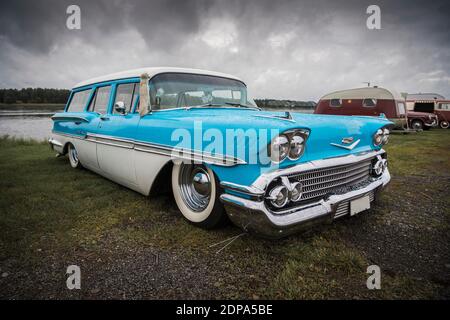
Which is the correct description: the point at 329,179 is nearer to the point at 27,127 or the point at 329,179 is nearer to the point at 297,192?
the point at 297,192

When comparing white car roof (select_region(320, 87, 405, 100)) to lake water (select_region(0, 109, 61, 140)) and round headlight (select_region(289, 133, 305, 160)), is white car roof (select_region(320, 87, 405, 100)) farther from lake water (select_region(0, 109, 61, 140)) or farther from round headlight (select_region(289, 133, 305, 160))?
lake water (select_region(0, 109, 61, 140))

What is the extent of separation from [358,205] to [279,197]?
90 centimetres

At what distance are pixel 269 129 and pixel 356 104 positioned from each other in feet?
44.5

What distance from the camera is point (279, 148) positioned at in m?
1.85

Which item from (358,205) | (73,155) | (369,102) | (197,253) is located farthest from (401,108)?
(197,253)

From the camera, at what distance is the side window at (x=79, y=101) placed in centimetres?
436

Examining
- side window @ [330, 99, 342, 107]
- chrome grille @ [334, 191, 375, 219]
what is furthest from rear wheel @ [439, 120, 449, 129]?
chrome grille @ [334, 191, 375, 219]

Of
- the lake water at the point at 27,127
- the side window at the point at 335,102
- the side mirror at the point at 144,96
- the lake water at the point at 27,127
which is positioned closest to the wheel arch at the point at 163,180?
the side mirror at the point at 144,96

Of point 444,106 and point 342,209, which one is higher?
point 444,106

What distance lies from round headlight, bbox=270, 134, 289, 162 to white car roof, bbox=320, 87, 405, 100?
42.9 feet

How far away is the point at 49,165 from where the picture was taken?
5.40m

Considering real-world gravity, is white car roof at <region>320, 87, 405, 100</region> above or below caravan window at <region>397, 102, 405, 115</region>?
above

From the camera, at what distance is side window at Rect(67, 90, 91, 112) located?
14.3 feet

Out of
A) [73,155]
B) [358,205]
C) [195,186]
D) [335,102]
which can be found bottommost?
[358,205]
